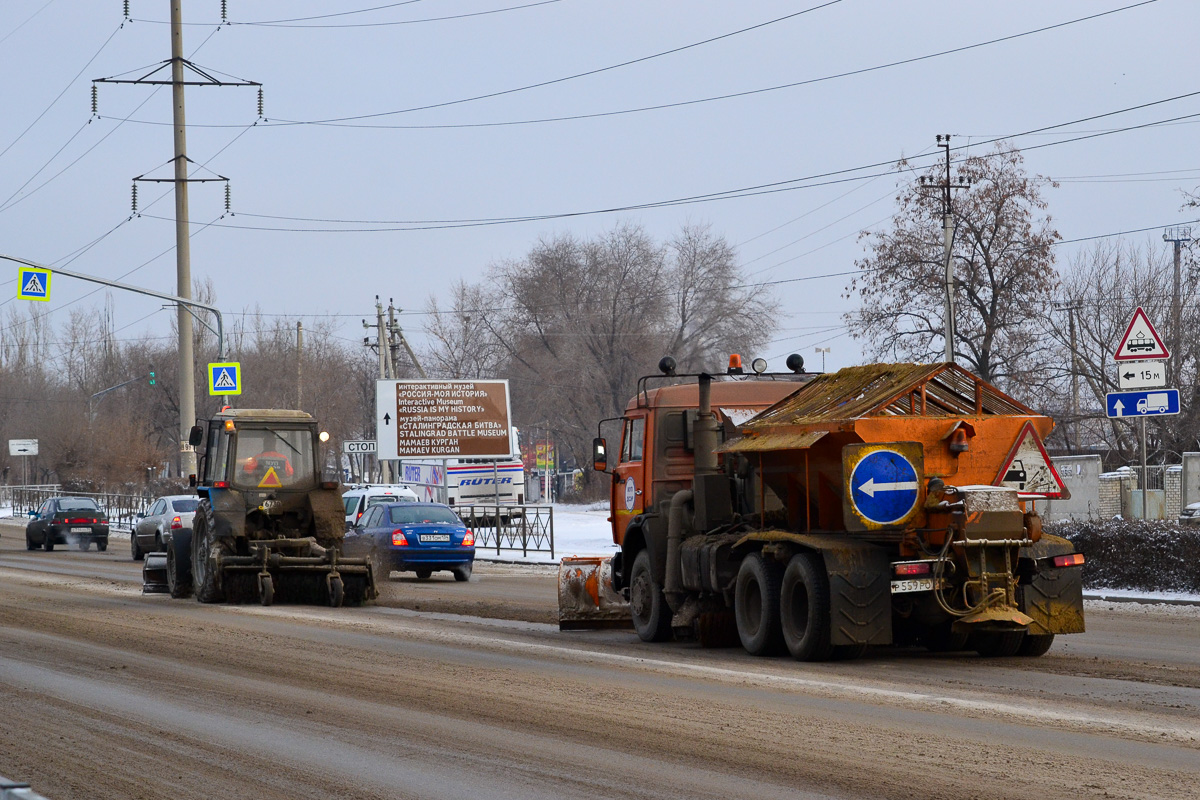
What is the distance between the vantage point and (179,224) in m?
37.5

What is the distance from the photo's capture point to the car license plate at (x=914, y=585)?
1188 centimetres

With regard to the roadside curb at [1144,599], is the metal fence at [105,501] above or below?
above

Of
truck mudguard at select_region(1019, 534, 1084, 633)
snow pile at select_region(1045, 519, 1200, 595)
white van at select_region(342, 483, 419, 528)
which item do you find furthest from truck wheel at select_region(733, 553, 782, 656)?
white van at select_region(342, 483, 419, 528)

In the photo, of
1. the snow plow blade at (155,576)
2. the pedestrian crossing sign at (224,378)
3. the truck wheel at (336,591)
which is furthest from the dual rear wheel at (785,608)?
the pedestrian crossing sign at (224,378)

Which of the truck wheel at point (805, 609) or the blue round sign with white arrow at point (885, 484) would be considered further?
the truck wheel at point (805, 609)

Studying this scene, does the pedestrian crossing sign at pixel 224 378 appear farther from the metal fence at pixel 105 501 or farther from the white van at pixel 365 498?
the metal fence at pixel 105 501

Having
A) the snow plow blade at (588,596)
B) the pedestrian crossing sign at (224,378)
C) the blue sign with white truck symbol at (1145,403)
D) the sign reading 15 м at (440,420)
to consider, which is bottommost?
the snow plow blade at (588,596)

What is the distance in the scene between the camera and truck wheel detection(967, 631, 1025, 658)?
42.3 feet

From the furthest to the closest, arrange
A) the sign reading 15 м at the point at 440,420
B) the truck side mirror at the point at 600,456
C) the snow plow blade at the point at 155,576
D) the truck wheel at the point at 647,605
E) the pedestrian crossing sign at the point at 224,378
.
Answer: the sign reading 15 м at the point at 440,420 → the pedestrian crossing sign at the point at 224,378 → the snow plow blade at the point at 155,576 → the truck side mirror at the point at 600,456 → the truck wheel at the point at 647,605

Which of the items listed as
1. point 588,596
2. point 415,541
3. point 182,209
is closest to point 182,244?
point 182,209

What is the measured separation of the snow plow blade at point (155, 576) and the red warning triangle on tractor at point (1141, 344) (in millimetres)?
14820

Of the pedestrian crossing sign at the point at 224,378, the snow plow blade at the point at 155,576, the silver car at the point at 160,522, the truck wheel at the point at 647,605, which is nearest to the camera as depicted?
the truck wheel at the point at 647,605

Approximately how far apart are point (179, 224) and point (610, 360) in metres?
31.1

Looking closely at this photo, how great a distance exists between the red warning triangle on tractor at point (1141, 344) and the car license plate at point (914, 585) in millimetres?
8270
